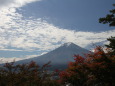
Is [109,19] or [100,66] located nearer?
[100,66]

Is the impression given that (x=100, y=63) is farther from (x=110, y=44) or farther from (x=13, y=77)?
(x=110, y=44)

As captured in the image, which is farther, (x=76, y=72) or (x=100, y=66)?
(x=76, y=72)

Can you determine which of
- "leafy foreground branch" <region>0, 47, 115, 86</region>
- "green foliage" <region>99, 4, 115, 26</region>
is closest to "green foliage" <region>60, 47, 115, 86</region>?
"leafy foreground branch" <region>0, 47, 115, 86</region>

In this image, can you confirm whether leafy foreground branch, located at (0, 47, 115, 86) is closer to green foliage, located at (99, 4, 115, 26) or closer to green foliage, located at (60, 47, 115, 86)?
green foliage, located at (60, 47, 115, 86)

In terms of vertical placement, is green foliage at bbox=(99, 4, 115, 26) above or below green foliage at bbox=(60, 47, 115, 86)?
above

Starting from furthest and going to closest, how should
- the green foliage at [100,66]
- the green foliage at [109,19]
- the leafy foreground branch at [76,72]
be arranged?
the green foliage at [109,19] → the green foliage at [100,66] → the leafy foreground branch at [76,72]

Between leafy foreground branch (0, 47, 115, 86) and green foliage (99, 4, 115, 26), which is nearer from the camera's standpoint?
leafy foreground branch (0, 47, 115, 86)

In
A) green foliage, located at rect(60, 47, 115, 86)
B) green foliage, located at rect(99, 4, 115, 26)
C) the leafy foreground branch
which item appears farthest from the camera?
green foliage, located at rect(99, 4, 115, 26)

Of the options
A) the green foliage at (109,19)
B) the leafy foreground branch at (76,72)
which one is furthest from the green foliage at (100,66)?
the green foliage at (109,19)

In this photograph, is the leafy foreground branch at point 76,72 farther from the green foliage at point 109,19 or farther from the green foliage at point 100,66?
the green foliage at point 109,19

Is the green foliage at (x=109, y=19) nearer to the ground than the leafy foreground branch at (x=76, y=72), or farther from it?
farther from it

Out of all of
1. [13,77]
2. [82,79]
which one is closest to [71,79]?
[82,79]

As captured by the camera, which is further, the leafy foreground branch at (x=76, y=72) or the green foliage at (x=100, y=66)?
the green foliage at (x=100, y=66)

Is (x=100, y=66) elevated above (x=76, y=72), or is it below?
above
